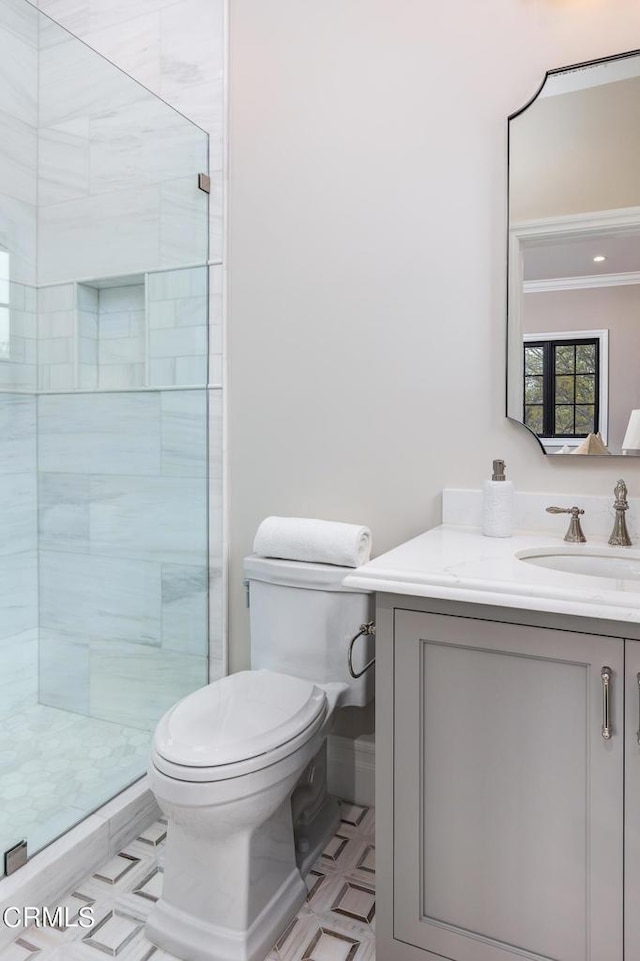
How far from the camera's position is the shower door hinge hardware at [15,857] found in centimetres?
141

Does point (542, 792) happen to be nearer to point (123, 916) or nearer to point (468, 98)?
point (123, 916)

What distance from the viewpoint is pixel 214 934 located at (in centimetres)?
133

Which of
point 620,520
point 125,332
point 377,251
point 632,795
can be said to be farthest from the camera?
point 125,332

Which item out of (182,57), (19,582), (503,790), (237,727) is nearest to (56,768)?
(19,582)

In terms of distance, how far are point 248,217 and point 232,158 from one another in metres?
0.20

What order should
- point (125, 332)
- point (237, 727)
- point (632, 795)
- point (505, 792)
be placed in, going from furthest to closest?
point (125, 332), point (237, 727), point (505, 792), point (632, 795)

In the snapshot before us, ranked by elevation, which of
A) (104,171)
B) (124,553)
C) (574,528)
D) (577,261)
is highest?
(104,171)

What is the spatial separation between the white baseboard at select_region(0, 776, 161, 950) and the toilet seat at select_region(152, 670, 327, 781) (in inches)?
16.6

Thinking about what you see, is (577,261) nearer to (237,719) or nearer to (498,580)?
(498,580)

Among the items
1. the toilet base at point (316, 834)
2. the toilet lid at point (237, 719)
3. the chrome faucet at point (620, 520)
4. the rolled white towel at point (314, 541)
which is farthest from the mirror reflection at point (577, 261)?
the toilet base at point (316, 834)

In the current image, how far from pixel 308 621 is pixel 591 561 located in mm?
744

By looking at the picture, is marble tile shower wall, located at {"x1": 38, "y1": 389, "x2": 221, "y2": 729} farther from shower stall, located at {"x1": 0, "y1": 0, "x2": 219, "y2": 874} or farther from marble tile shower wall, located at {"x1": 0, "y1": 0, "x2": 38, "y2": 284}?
marble tile shower wall, located at {"x1": 0, "y1": 0, "x2": 38, "y2": 284}

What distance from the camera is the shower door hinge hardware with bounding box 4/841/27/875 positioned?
1.41m

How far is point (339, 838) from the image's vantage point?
1.73m
